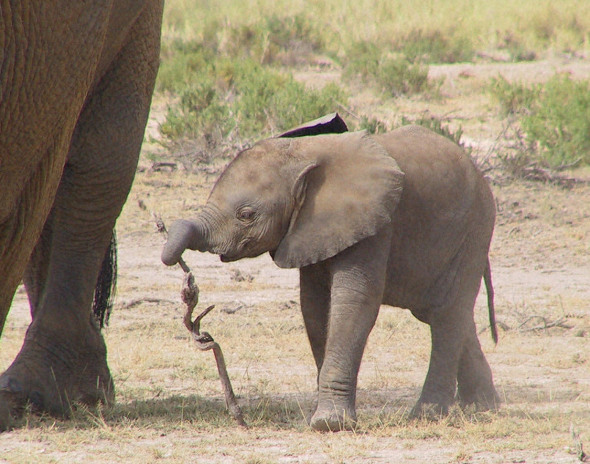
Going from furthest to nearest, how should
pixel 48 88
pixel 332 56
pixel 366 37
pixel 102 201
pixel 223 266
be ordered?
pixel 366 37 → pixel 332 56 → pixel 223 266 → pixel 102 201 → pixel 48 88

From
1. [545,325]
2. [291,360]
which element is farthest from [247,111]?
[291,360]

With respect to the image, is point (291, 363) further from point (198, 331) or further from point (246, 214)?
point (246, 214)

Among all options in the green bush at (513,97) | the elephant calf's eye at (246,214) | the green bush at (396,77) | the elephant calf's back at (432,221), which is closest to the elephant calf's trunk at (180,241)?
the elephant calf's eye at (246,214)

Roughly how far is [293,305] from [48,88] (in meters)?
4.63

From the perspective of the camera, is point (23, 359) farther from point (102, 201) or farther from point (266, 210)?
point (266, 210)

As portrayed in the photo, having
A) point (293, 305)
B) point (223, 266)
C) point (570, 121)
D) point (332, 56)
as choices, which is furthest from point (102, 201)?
point (332, 56)

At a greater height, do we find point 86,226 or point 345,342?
point 86,226

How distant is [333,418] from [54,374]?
1405 millimetres

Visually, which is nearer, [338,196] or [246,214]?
[246,214]

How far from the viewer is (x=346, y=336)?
4.77m

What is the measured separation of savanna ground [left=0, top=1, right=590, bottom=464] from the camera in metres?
4.60

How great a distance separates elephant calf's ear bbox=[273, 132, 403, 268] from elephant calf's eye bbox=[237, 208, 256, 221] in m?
0.20

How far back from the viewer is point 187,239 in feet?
15.3

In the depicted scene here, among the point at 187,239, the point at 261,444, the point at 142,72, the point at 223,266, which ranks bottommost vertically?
the point at 223,266
